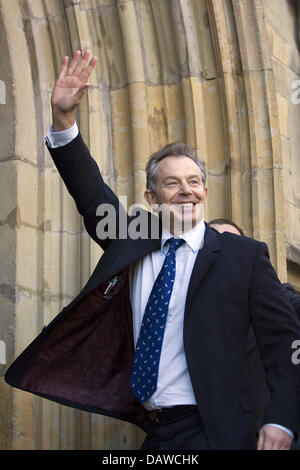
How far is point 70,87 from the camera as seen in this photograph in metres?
2.52

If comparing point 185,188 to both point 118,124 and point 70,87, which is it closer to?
point 70,87

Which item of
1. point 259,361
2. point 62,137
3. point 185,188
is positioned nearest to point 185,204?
point 185,188

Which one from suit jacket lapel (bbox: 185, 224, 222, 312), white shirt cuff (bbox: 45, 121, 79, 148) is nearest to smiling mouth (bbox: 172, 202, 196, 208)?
suit jacket lapel (bbox: 185, 224, 222, 312)

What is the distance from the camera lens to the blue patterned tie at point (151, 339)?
7.81 feet

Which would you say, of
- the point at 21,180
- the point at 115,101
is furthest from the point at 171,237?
the point at 115,101

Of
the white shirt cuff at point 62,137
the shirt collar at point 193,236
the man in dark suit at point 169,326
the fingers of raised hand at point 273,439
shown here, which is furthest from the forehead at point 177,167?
the fingers of raised hand at point 273,439

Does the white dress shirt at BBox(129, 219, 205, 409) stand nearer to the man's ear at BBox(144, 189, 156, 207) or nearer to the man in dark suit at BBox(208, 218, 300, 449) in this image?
the man's ear at BBox(144, 189, 156, 207)

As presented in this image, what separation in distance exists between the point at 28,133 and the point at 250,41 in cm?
128

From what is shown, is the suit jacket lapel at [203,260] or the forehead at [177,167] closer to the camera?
the suit jacket lapel at [203,260]

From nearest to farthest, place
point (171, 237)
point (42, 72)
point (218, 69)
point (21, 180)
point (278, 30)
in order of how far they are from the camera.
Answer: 1. point (171, 237)
2. point (21, 180)
3. point (42, 72)
4. point (218, 69)
5. point (278, 30)

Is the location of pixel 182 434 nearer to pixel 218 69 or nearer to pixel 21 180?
pixel 21 180

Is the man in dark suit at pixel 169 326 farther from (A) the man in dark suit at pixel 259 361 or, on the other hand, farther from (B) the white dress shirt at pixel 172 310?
(A) the man in dark suit at pixel 259 361

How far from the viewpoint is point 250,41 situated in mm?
4219
